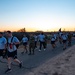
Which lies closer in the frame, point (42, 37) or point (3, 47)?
point (3, 47)

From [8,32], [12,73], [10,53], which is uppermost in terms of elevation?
[8,32]

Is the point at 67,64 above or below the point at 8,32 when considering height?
below

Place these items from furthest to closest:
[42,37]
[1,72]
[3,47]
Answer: [42,37] → [3,47] → [1,72]

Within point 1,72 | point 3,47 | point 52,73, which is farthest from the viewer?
point 3,47

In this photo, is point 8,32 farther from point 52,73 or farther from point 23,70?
Answer: point 52,73

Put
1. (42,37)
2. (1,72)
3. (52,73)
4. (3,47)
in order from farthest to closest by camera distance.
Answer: (42,37), (3,47), (1,72), (52,73)

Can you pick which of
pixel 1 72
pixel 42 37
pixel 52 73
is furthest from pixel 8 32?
pixel 42 37

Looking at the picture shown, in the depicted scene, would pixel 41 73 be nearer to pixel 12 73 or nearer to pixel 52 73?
pixel 52 73

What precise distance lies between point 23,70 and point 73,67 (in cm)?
237

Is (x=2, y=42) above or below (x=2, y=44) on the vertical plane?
above

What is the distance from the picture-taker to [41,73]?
10.9 metres

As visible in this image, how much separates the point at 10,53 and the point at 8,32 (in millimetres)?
1000

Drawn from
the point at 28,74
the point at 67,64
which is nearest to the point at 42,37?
the point at 67,64

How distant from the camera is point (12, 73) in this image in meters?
11.3
